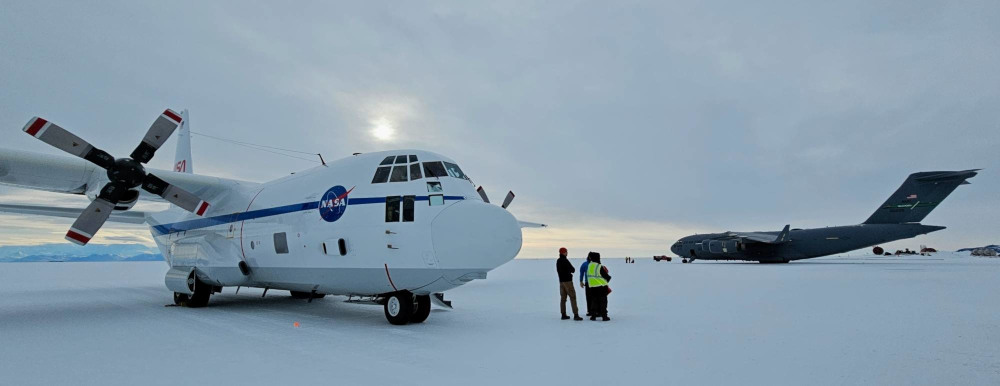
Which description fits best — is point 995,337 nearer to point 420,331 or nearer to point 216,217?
point 420,331

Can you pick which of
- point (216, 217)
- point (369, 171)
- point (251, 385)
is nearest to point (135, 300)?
point (216, 217)

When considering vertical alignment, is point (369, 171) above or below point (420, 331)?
above

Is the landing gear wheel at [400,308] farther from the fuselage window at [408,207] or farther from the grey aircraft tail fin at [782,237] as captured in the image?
the grey aircraft tail fin at [782,237]

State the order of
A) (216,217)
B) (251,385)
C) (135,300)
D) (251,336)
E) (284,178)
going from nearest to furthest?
1. (251,385)
2. (251,336)
3. (284,178)
4. (216,217)
5. (135,300)

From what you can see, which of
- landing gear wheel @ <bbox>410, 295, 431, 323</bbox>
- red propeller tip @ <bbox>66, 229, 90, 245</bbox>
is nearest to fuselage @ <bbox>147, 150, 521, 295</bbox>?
landing gear wheel @ <bbox>410, 295, 431, 323</bbox>

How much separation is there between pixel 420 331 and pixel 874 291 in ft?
50.2

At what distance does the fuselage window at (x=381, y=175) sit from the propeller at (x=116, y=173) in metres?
4.87

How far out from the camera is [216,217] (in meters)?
14.1

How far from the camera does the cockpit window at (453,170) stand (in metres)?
10.1

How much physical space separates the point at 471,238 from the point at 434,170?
1763 mm

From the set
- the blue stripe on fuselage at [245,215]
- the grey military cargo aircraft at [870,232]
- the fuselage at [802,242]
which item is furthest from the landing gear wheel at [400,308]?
the fuselage at [802,242]

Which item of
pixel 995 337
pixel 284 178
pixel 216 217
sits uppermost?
pixel 284 178

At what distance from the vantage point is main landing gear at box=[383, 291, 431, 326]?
390 inches

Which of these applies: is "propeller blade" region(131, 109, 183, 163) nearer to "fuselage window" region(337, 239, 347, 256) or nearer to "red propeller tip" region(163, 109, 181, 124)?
"red propeller tip" region(163, 109, 181, 124)
